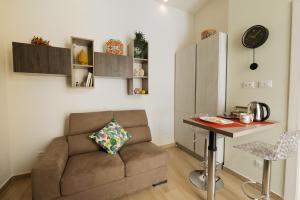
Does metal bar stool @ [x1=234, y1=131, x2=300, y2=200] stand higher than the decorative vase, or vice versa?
the decorative vase

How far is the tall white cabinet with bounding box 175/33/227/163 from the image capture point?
7.20ft

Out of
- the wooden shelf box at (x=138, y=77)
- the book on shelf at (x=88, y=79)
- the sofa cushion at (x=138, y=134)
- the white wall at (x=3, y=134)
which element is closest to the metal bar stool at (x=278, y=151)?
the sofa cushion at (x=138, y=134)

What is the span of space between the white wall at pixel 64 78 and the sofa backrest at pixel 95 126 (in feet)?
0.95

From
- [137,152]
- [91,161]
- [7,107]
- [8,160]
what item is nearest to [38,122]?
[7,107]

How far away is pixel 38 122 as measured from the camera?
2.10 metres

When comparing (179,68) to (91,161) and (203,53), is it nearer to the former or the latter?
(203,53)

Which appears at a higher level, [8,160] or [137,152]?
[137,152]

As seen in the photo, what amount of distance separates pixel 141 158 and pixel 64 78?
66.9 inches

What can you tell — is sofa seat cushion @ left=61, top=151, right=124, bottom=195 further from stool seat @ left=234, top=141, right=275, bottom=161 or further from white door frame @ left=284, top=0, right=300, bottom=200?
white door frame @ left=284, top=0, right=300, bottom=200

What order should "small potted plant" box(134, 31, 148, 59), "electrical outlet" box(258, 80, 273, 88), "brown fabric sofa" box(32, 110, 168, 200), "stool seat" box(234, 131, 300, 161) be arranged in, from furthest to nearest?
"small potted plant" box(134, 31, 148, 59) < "electrical outlet" box(258, 80, 273, 88) < "brown fabric sofa" box(32, 110, 168, 200) < "stool seat" box(234, 131, 300, 161)

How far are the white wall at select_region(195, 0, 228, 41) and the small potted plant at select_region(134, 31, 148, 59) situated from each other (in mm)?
1433

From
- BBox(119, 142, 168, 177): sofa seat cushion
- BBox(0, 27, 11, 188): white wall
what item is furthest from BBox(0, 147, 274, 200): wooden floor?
BBox(119, 142, 168, 177): sofa seat cushion

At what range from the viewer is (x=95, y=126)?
2150 mm

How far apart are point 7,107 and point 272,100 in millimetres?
3451
